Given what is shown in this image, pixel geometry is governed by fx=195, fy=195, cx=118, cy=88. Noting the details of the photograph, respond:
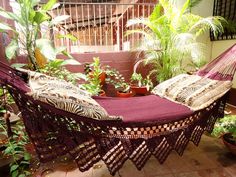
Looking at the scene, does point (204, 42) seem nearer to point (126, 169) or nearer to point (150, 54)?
point (150, 54)

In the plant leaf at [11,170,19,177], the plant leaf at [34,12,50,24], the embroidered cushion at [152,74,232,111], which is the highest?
the plant leaf at [34,12,50,24]

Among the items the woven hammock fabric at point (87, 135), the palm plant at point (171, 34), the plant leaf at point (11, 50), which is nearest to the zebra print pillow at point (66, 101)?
the woven hammock fabric at point (87, 135)

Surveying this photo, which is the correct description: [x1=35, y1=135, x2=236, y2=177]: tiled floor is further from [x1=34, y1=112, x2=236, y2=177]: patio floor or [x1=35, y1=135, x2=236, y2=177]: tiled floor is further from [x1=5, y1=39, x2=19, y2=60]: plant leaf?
[x1=5, y1=39, x2=19, y2=60]: plant leaf

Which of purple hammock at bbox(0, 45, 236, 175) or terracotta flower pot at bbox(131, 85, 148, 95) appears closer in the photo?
purple hammock at bbox(0, 45, 236, 175)

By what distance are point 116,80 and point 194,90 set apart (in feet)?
5.66

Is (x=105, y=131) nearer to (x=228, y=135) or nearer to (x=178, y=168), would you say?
(x=178, y=168)

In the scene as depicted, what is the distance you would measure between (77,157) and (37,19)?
148cm

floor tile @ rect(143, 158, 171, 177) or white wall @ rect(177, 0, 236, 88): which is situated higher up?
white wall @ rect(177, 0, 236, 88)

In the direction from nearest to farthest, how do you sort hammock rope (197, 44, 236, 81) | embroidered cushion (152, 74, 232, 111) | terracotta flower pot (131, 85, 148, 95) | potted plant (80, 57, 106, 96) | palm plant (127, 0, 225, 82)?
embroidered cushion (152, 74, 232, 111), hammock rope (197, 44, 236, 81), potted plant (80, 57, 106, 96), palm plant (127, 0, 225, 82), terracotta flower pot (131, 85, 148, 95)

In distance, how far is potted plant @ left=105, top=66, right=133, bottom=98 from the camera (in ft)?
9.77

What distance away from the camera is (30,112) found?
1127mm

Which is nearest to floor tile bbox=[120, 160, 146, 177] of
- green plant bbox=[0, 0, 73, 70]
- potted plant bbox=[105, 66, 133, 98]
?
green plant bbox=[0, 0, 73, 70]

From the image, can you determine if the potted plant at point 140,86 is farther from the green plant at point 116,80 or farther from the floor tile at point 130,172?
the floor tile at point 130,172

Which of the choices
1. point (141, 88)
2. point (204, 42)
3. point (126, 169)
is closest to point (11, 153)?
point (126, 169)
